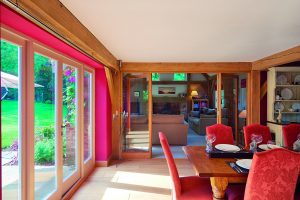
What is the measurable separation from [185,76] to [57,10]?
1085cm

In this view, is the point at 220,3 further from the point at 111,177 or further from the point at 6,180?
the point at 111,177

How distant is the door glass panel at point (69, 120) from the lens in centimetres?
312

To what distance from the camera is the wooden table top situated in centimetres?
194

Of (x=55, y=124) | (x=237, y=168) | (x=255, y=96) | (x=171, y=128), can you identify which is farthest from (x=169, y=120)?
(x=237, y=168)

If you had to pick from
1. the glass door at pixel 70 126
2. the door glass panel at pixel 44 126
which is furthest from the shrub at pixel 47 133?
the glass door at pixel 70 126

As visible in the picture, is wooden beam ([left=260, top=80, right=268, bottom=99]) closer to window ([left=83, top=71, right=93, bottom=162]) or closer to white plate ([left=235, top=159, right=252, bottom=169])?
white plate ([left=235, top=159, right=252, bottom=169])

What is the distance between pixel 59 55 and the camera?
2.78m

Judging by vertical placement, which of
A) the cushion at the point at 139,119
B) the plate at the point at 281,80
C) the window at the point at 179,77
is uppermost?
the window at the point at 179,77

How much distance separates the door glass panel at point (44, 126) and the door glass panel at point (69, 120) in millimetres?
365

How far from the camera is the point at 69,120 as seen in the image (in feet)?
10.8

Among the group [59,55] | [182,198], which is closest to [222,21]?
[182,198]

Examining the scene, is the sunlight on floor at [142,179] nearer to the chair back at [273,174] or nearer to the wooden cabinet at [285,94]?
the chair back at [273,174]

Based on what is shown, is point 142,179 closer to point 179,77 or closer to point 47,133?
point 47,133

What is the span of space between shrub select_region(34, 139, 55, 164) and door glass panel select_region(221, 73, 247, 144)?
4.10 metres
